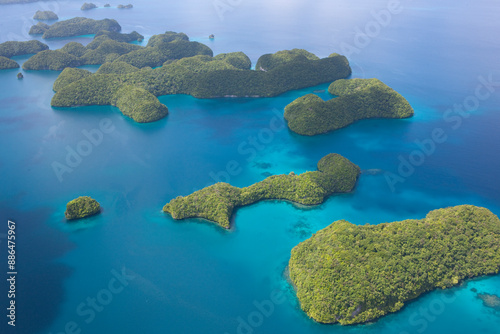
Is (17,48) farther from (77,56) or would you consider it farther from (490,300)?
(490,300)

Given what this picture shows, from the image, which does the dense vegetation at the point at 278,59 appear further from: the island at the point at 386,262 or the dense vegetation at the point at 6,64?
the dense vegetation at the point at 6,64

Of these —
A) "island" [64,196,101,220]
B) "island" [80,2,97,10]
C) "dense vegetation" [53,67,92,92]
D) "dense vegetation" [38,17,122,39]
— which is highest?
"island" [64,196,101,220]

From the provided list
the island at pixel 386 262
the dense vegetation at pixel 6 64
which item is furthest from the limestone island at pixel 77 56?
the island at pixel 386 262

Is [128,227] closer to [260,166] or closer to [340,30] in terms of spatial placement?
[260,166]

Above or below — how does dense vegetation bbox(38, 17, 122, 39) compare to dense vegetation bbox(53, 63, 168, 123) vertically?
below

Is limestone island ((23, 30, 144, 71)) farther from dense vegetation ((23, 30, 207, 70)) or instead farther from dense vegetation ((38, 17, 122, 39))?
dense vegetation ((38, 17, 122, 39))

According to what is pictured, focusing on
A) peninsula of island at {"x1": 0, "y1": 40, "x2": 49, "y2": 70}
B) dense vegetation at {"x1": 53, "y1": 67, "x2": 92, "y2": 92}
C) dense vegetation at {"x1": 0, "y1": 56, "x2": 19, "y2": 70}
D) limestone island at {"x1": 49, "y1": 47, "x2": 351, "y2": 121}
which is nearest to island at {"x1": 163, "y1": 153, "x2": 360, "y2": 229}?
limestone island at {"x1": 49, "y1": 47, "x2": 351, "y2": 121}
